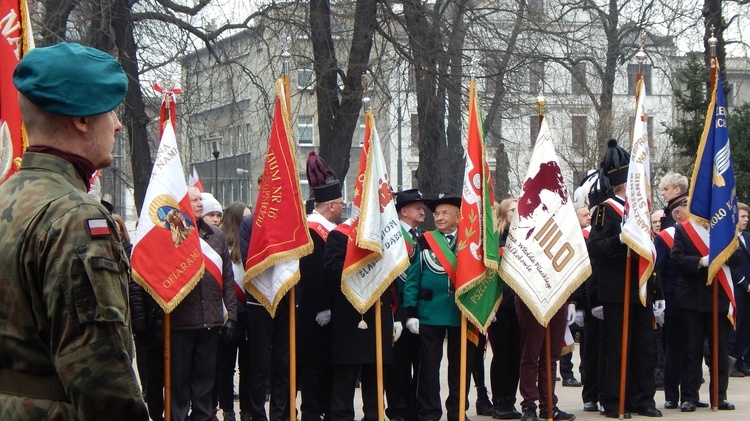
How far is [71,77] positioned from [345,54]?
15618 mm

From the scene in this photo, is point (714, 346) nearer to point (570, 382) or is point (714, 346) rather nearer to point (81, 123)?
point (570, 382)

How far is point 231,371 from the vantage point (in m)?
9.96

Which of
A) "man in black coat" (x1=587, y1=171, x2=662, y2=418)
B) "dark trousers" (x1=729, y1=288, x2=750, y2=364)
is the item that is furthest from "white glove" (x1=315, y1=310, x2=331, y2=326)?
"dark trousers" (x1=729, y1=288, x2=750, y2=364)

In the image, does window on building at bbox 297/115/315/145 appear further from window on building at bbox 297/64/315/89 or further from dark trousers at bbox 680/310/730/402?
dark trousers at bbox 680/310/730/402

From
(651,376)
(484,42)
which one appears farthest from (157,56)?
(651,376)

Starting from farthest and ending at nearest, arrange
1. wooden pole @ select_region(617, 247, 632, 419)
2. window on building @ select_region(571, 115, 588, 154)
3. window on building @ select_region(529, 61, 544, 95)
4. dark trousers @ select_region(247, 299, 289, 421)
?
window on building @ select_region(571, 115, 588, 154) < window on building @ select_region(529, 61, 544, 95) < wooden pole @ select_region(617, 247, 632, 419) < dark trousers @ select_region(247, 299, 289, 421)

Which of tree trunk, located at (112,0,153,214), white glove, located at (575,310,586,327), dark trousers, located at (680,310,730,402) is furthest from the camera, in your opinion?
tree trunk, located at (112,0,153,214)

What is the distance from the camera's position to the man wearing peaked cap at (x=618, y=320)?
10047 millimetres

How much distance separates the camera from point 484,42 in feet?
57.3

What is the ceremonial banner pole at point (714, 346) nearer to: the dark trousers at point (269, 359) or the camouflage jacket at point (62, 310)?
the dark trousers at point (269, 359)

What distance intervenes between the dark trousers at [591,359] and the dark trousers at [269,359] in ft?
9.92

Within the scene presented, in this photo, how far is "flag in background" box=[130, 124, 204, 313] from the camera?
8.49 metres

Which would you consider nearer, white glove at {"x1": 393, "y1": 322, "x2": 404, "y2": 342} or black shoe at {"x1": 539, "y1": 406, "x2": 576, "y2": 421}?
white glove at {"x1": 393, "y1": 322, "x2": 404, "y2": 342}

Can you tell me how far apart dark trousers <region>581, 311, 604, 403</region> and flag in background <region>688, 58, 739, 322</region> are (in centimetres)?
119
